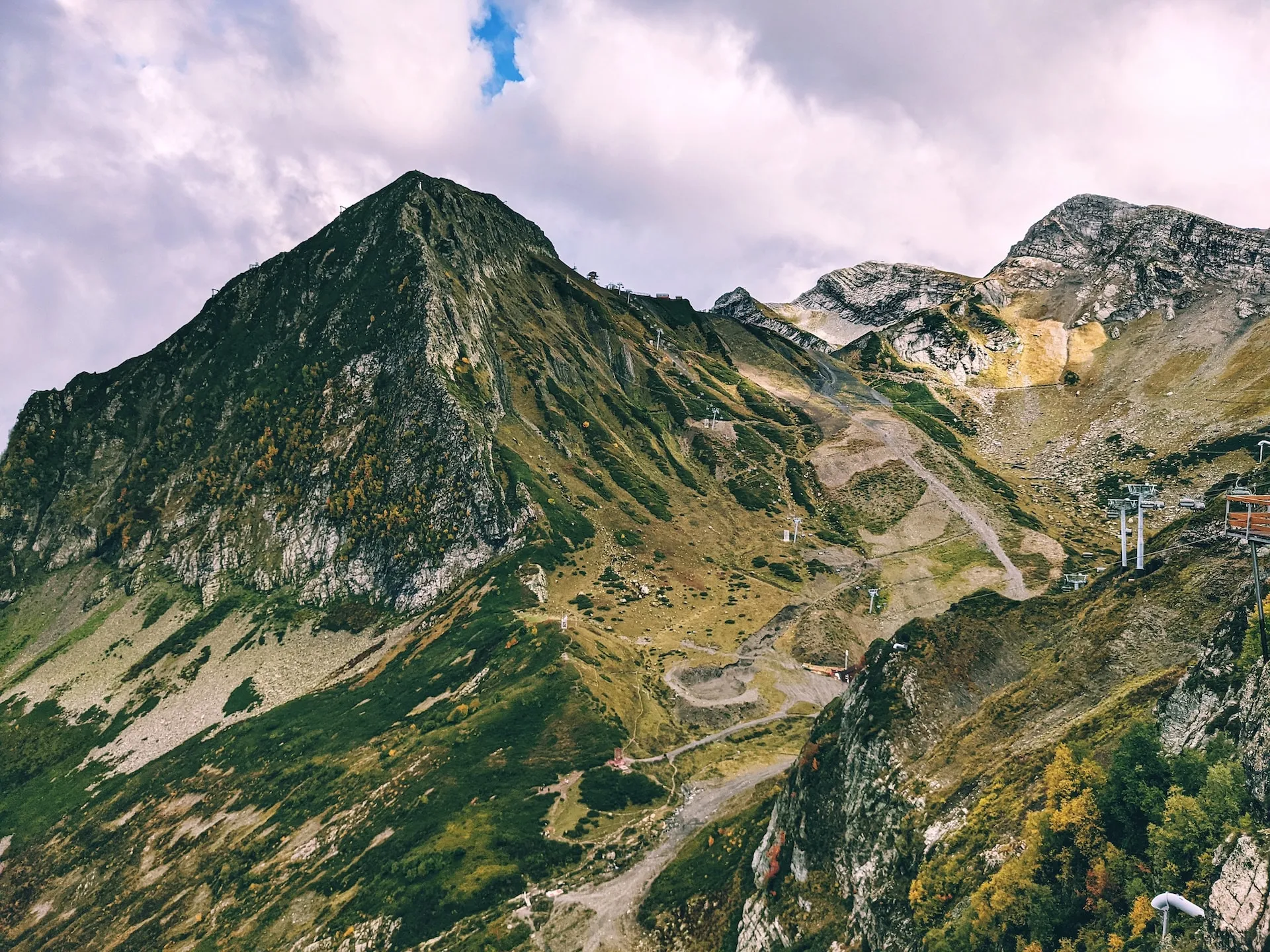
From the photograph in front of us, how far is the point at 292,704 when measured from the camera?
12219cm

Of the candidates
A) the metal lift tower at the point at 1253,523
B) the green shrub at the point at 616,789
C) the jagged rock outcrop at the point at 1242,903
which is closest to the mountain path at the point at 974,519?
the metal lift tower at the point at 1253,523

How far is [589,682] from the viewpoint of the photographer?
98.3m

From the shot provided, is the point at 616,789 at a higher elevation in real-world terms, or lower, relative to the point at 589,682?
lower

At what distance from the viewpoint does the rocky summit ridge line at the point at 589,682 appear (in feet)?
118

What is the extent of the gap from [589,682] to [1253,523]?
77.3m

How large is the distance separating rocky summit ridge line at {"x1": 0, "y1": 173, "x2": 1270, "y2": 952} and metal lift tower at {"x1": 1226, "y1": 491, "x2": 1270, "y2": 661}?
158cm

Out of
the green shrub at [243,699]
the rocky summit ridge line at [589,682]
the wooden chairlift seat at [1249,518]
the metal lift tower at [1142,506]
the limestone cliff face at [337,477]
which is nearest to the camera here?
the rocky summit ridge line at [589,682]

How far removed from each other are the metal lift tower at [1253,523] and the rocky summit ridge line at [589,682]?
158cm

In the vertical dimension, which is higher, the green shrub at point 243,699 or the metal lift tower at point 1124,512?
the green shrub at point 243,699

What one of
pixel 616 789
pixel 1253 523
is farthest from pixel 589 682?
pixel 1253 523

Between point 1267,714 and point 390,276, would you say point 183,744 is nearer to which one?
point 390,276

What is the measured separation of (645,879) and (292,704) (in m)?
85.0

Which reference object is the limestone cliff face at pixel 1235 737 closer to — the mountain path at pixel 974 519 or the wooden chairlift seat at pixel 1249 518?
the wooden chairlift seat at pixel 1249 518

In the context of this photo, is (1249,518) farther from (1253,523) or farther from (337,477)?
(337,477)
